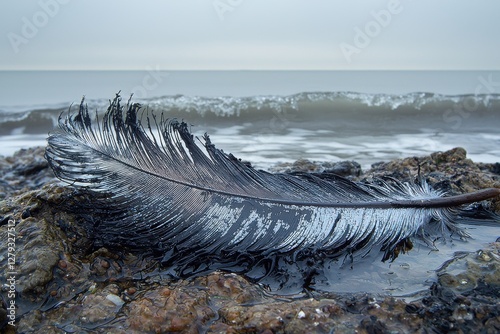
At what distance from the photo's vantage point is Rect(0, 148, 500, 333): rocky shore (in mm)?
1764

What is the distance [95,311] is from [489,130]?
1469 centimetres

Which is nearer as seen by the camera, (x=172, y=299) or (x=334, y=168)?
(x=172, y=299)

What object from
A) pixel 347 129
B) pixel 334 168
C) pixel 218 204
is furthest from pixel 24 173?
pixel 347 129

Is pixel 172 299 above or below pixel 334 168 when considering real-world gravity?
below

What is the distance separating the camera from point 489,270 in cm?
211

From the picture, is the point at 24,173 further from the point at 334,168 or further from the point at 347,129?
the point at 347,129

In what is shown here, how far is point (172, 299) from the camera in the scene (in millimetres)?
1908

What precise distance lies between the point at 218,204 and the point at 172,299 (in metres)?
0.66

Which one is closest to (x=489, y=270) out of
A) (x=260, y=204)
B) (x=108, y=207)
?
(x=260, y=204)

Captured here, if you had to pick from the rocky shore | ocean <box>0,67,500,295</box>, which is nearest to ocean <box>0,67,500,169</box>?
ocean <box>0,67,500,295</box>

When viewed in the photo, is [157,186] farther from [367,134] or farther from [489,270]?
[367,134]

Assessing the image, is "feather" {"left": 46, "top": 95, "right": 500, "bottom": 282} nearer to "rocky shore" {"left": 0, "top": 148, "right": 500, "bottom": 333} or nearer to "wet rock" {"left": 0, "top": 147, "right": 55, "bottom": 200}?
"rocky shore" {"left": 0, "top": 148, "right": 500, "bottom": 333}

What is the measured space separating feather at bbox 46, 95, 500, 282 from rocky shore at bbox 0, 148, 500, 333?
0.48 feet

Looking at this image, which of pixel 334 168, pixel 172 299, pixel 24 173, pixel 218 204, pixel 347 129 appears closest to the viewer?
pixel 172 299
